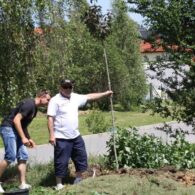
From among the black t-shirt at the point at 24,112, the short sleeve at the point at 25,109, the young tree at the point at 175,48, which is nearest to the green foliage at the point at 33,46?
the black t-shirt at the point at 24,112

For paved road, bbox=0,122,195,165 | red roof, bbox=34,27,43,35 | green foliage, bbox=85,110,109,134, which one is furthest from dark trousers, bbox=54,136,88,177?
green foliage, bbox=85,110,109,134

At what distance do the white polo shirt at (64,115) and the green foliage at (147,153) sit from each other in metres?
0.77

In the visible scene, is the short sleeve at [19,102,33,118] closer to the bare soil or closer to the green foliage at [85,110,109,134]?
the bare soil

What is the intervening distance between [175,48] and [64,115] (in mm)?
1885

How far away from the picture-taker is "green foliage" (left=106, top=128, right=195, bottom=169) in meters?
8.30

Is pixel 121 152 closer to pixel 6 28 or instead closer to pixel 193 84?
pixel 193 84

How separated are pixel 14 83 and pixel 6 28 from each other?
0.86m

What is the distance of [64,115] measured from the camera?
8219 mm

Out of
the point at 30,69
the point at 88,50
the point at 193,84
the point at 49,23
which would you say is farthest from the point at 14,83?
the point at 88,50

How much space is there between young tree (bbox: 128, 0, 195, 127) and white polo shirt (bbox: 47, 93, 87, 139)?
1.28 m

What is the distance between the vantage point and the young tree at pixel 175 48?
8.04m

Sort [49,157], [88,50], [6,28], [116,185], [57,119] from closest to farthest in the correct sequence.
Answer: [116,185]
[57,119]
[6,28]
[49,157]
[88,50]

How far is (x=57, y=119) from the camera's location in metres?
8.23

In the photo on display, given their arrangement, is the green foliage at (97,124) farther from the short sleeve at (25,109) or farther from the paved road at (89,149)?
the short sleeve at (25,109)
